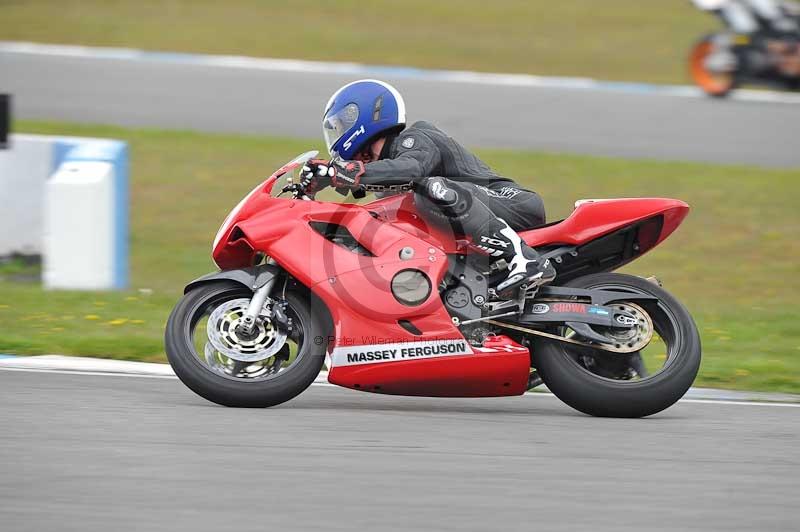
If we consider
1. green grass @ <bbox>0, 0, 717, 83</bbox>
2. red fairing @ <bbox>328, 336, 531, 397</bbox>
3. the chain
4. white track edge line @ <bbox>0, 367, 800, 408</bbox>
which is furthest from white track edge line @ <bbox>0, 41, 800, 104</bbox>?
red fairing @ <bbox>328, 336, 531, 397</bbox>

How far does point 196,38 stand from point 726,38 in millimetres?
8277

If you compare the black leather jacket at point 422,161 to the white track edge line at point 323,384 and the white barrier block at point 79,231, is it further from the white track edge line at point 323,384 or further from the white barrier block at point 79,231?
the white barrier block at point 79,231

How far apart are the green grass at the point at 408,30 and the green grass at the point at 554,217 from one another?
18.7 feet

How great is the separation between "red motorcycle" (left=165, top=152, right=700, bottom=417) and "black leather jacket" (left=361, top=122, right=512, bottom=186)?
0.21m

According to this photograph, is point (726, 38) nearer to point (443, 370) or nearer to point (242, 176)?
point (242, 176)

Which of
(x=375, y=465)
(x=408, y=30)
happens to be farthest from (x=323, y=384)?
(x=408, y=30)

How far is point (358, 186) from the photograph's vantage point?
251 inches

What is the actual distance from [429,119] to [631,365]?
10083 millimetres

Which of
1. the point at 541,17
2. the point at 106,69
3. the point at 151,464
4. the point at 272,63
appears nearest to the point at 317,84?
the point at 272,63

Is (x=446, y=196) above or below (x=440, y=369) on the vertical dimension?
above

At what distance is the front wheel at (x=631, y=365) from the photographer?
6.29 metres

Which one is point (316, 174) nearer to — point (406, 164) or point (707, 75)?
point (406, 164)

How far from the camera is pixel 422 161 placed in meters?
6.33

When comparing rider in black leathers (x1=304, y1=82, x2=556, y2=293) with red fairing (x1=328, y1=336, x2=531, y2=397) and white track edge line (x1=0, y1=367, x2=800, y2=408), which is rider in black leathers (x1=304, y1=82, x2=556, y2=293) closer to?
red fairing (x1=328, y1=336, x2=531, y2=397)
